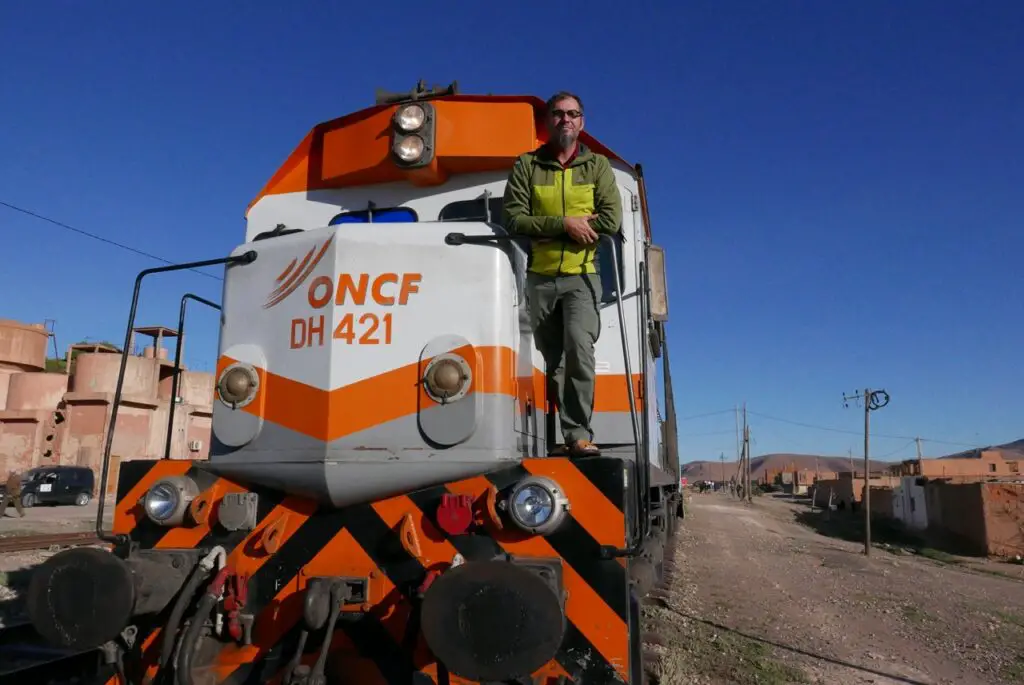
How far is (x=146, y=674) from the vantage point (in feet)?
9.80

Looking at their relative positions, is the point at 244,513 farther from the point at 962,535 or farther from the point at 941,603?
the point at 962,535

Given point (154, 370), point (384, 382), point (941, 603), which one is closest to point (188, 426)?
point (154, 370)

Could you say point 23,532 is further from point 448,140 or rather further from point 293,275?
point 448,140

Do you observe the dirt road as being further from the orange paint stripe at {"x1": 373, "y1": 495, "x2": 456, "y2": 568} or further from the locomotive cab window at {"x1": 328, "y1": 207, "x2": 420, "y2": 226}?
the locomotive cab window at {"x1": 328, "y1": 207, "x2": 420, "y2": 226}

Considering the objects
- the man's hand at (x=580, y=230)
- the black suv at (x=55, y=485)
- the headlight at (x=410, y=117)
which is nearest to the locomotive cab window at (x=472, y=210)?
the headlight at (x=410, y=117)

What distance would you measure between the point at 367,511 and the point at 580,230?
1.56 meters

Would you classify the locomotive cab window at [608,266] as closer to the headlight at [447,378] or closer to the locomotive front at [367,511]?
the locomotive front at [367,511]

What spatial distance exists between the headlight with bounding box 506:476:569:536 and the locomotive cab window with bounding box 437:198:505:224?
1697 mm

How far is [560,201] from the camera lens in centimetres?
340

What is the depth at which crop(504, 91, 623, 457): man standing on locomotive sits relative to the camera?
3.29 metres

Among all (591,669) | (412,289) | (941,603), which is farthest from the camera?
(941,603)

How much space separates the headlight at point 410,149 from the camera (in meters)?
3.80

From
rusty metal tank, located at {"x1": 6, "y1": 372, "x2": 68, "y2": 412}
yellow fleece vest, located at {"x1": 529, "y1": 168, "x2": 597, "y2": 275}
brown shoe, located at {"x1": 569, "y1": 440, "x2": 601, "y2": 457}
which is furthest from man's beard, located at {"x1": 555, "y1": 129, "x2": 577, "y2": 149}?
rusty metal tank, located at {"x1": 6, "y1": 372, "x2": 68, "y2": 412}

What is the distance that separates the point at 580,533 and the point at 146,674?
1.92m
